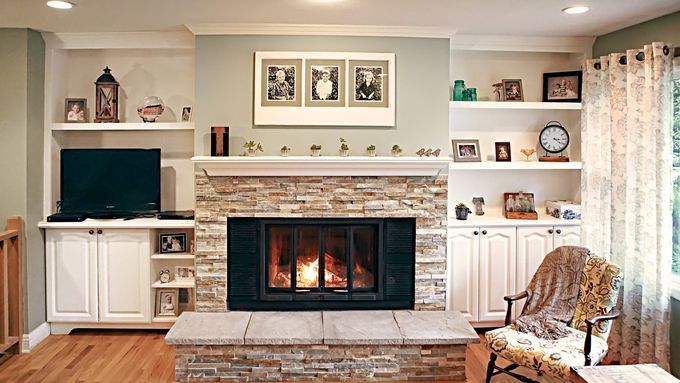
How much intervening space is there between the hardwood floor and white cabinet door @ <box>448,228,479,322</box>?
1.08 feet

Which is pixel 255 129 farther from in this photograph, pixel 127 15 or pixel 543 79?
pixel 543 79

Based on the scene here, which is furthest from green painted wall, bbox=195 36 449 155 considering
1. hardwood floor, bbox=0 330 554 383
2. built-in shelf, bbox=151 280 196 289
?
hardwood floor, bbox=0 330 554 383

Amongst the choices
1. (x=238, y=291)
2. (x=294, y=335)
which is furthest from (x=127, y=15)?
(x=294, y=335)

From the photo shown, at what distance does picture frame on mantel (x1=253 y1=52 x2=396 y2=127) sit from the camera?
4020 millimetres

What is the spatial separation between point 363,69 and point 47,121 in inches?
99.1

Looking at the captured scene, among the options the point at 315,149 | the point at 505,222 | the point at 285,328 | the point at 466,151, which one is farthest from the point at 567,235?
the point at 285,328

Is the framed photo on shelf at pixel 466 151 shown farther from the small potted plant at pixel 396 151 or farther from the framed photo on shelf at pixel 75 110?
the framed photo on shelf at pixel 75 110

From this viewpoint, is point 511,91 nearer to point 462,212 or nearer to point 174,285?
point 462,212

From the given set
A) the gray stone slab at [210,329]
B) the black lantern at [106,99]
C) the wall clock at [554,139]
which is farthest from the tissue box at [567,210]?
the black lantern at [106,99]

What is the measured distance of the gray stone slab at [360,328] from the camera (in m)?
3.54

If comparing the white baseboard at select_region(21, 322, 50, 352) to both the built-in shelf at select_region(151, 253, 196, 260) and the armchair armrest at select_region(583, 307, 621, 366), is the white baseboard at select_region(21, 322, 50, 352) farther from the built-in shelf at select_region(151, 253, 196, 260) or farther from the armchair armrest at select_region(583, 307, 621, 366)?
the armchair armrest at select_region(583, 307, 621, 366)

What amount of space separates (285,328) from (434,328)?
1008mm

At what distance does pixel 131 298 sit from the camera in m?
4.31

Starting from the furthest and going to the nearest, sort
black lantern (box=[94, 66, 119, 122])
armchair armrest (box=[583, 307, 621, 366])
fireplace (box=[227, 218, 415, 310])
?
black lantern (box=[94, 66, 119, 122]), fireplace (box=[227, 218, 415, 310]), armchair armrest (box=[583, 307, 621, 366])
